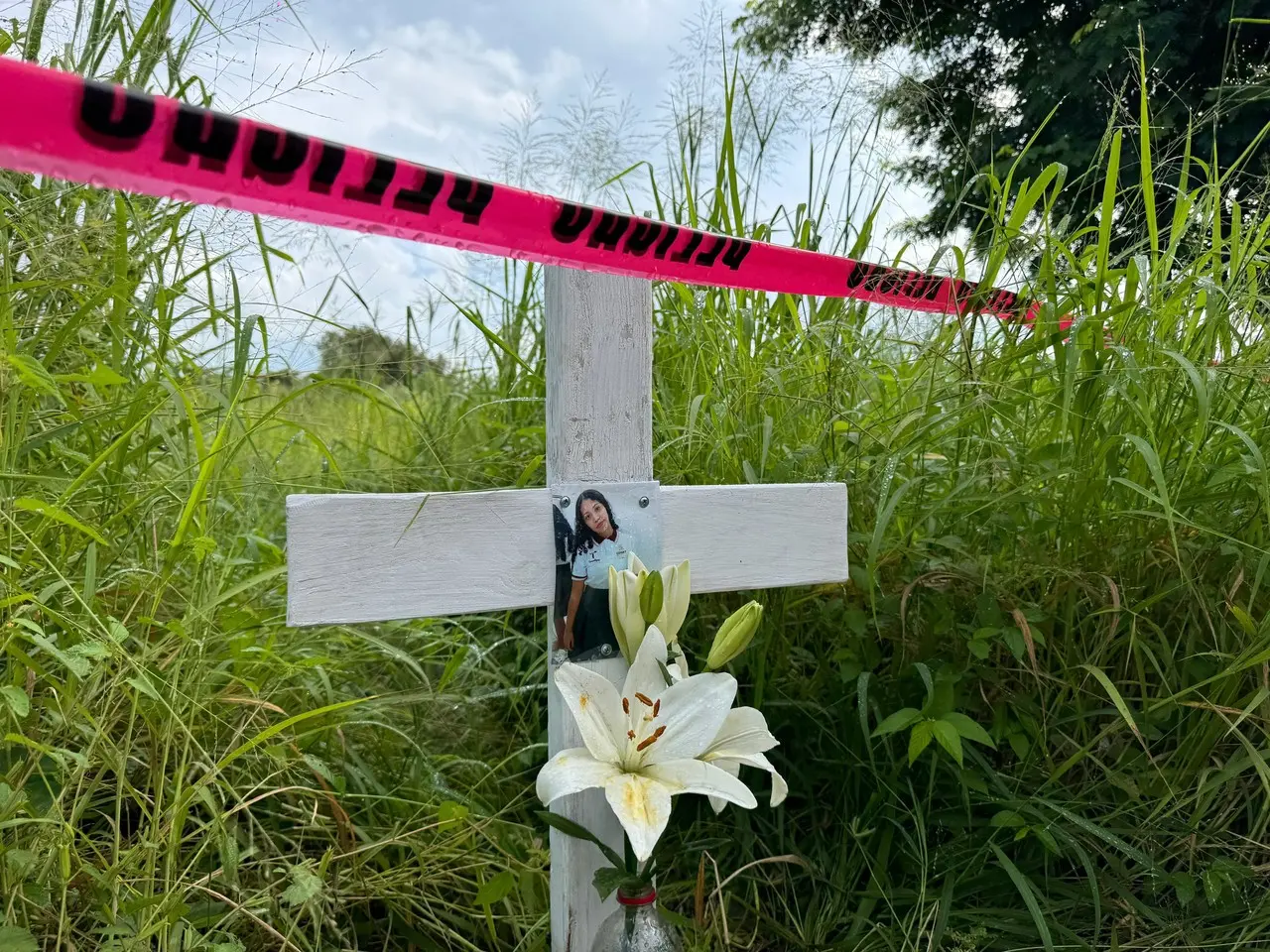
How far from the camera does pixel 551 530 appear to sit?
94 cm

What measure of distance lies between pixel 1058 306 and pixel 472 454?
47.5 inches

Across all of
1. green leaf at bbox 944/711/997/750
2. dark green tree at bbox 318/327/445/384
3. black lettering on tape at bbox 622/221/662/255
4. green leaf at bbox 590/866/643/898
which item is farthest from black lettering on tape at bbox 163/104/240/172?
dark green tree at bbox 318/327/445/384

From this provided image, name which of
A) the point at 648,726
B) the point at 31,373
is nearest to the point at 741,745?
the point at 648,726

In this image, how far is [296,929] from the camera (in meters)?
1.00

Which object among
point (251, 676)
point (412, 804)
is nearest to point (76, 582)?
point (251, 676)

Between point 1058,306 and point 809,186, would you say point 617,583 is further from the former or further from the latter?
point 809,186

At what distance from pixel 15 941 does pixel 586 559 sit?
2.08ft

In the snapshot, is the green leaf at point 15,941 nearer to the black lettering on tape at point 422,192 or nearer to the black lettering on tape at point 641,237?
the black lettering on tape at point 422,192

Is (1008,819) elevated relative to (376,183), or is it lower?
lower

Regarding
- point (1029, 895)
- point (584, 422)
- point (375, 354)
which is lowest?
point (1029, 895)

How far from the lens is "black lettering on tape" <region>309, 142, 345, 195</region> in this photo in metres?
0.69

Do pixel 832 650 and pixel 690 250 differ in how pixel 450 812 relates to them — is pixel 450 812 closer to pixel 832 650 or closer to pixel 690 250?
pixel 832 650

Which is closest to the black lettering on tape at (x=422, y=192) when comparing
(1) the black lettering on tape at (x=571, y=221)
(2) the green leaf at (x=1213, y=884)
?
(1) the black lettering on tape at (x=571, y=221)

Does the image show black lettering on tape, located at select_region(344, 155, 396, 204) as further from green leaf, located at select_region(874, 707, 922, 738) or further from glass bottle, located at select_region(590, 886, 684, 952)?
green leaf, located at select_region(874, 707, 922, 738)
